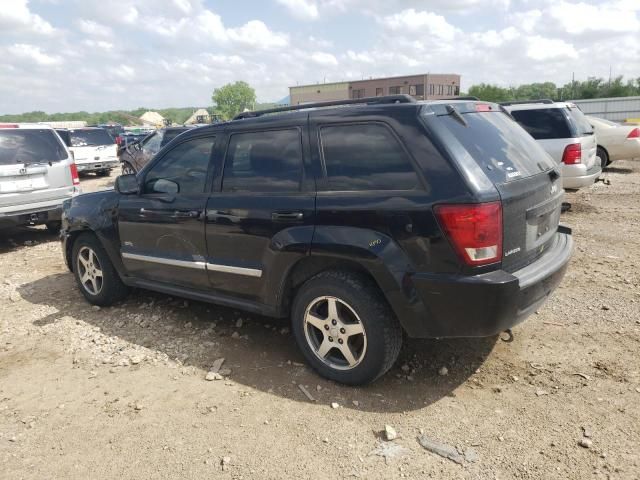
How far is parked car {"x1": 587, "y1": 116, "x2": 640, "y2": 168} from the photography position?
1249 cm

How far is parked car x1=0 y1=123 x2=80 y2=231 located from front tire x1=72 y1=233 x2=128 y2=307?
10.1ft

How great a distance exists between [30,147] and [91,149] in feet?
35.4

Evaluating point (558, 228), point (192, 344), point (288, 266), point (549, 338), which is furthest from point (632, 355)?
point (192, 344)

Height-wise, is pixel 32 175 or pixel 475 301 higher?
pixel 32 175

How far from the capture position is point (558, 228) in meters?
3.78

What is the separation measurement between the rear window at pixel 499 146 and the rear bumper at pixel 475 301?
1.99 feet

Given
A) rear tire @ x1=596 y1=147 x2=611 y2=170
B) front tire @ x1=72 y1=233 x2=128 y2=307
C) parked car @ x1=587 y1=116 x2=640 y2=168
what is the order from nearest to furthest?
front tire @ x1=72 y1=233 x2=128 y2=307, parked car @ x1=587 y1=116 x2=640 y2=168, rear tire @ x1=596 y1=147 x2=611 y2=170

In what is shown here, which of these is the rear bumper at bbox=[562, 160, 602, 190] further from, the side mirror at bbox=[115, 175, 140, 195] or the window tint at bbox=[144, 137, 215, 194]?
the side mirror at bbox=[115, 175, 140, 195]

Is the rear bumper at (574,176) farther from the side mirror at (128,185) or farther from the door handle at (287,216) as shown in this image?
the side mirror at (128,185)

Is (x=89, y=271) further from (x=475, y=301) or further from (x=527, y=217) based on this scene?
(x=527, y=217)

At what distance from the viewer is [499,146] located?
10.4 ft

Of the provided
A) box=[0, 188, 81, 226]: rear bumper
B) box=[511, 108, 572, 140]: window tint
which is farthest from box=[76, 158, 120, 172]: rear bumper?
box=[511, 108, 572, 140]: window tint

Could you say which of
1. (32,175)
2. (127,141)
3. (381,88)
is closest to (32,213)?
(32,175)

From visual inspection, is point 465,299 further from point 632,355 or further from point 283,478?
point 632,355
